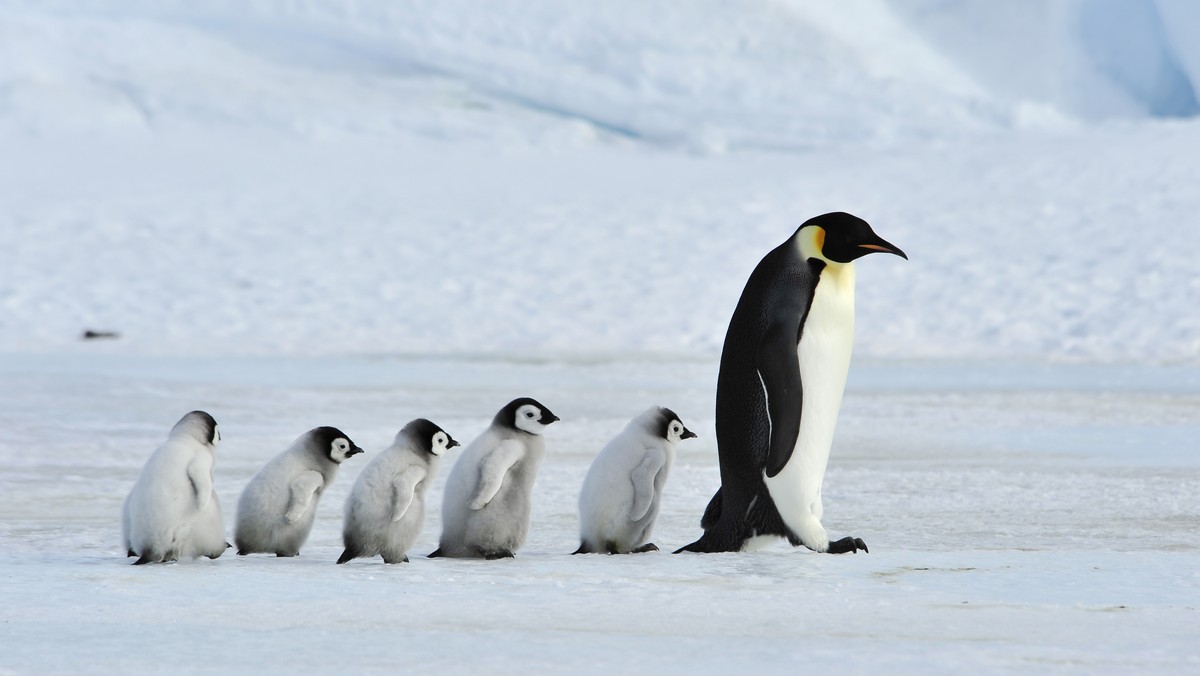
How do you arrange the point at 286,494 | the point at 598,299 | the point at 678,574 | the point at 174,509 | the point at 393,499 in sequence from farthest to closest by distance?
1. the point at 598,299
2. the point at 286,494
3. the point at 393,499
4. the point at 174,509
5. the point at 678,574

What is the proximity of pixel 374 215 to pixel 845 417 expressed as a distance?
8.17 metres

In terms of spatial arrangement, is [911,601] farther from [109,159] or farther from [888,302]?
[109,159]

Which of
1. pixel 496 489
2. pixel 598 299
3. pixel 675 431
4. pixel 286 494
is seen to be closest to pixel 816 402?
pixel 675 431

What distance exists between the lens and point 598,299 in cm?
1140

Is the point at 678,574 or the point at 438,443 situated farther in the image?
the point at 438,443

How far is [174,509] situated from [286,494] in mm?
274

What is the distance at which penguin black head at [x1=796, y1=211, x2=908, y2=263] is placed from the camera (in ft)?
10.7

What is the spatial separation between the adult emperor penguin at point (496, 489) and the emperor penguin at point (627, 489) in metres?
0.14

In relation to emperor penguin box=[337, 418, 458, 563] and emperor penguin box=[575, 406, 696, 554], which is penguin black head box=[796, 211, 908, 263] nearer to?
emperor penguin box=[575, 406, 696, 554]

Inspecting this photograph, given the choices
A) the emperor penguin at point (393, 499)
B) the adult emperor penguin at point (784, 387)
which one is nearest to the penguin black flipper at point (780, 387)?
the adult emperor penguin at point (784, 387)

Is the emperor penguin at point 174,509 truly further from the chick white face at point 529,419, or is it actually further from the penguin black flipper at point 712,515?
the penguin black flipper at point 712,515

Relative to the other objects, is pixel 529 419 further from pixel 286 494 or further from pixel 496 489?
pixel 286 494

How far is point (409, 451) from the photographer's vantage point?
10.3 ft

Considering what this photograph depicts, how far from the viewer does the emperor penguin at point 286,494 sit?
10.4ft
